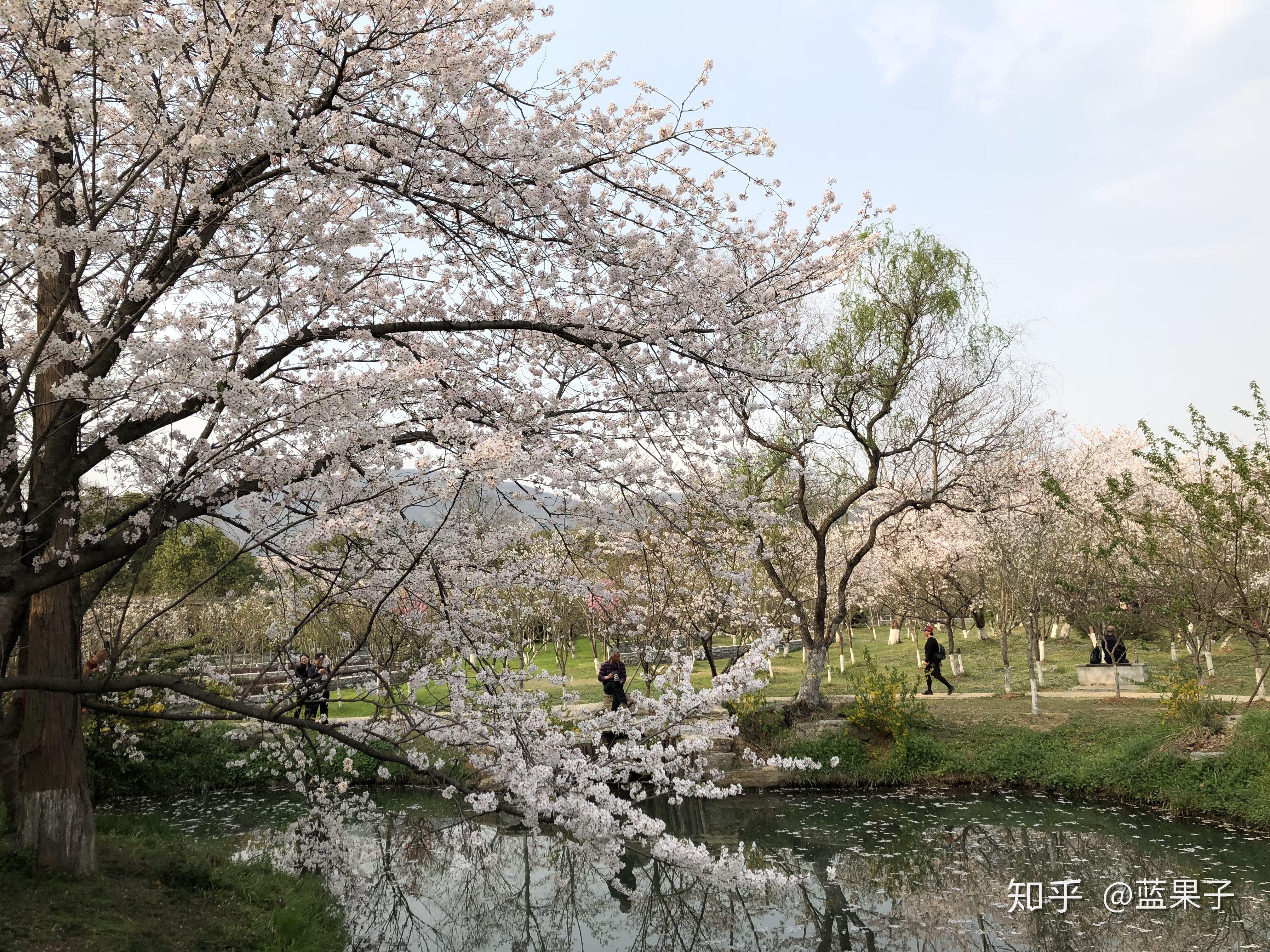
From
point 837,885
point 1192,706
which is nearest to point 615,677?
point 837,885

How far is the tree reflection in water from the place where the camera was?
23.9ft

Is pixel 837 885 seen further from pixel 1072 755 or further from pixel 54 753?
pixel 54 753

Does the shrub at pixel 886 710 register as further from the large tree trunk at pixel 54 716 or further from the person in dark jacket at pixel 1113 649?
the large tree trunk at pixel 54 716

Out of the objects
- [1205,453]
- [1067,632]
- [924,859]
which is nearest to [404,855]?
[924,859]

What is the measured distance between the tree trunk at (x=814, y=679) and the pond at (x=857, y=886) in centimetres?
274

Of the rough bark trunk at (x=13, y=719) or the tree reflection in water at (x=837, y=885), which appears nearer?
the rough bark trunk at (x=13, y=719)

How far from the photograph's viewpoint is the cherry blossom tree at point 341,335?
4020mm

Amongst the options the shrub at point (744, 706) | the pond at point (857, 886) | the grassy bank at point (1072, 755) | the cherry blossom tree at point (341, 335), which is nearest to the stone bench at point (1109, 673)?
the grassy bank at point (1072, 755)

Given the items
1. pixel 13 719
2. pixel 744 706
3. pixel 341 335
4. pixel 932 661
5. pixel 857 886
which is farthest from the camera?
pixel 932 661

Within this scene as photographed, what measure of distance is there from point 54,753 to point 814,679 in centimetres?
1118

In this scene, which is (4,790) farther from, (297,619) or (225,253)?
(225,253)

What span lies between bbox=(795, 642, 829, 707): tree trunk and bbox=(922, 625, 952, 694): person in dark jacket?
3497mm

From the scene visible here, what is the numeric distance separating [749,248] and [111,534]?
4486 millimetres

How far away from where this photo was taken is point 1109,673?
1612 centimetres
